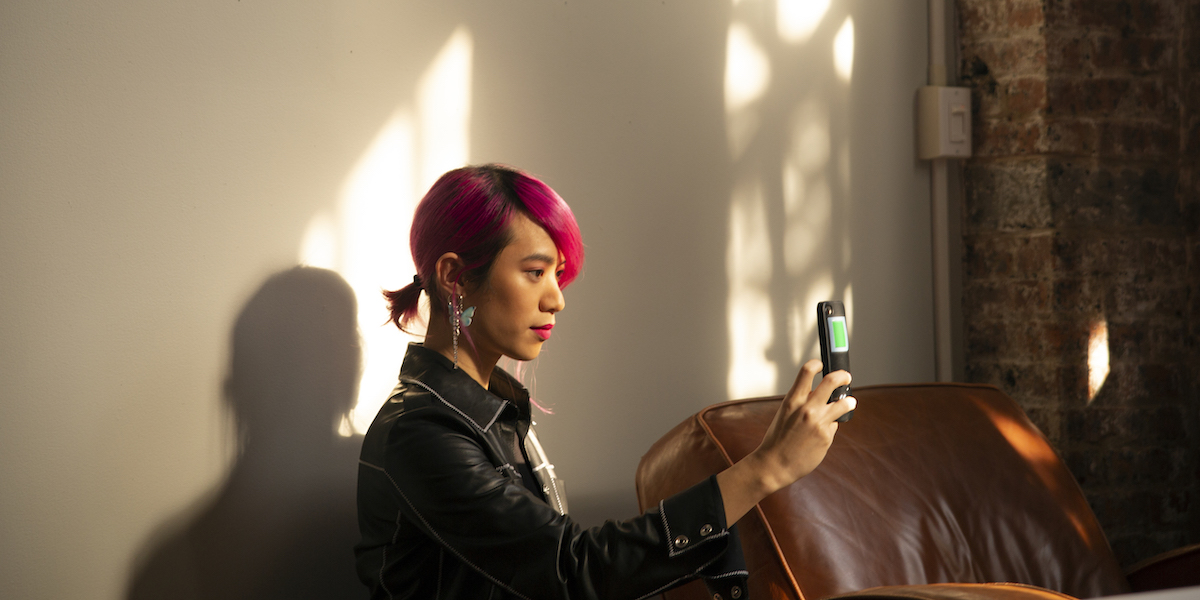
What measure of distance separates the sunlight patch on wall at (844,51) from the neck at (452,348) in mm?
1275

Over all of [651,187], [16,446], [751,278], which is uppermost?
[651,187]

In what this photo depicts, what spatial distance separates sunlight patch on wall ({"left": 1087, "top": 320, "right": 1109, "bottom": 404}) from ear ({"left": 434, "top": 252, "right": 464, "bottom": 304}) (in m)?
1.63

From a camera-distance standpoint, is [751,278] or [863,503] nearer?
[863,503]

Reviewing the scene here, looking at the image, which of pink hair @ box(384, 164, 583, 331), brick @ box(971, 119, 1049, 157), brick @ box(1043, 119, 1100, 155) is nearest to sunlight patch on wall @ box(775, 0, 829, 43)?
brick @ box(971, 119, 1049, 157)

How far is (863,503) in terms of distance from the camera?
4.80 ft

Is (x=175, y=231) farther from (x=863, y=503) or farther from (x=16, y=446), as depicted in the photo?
(x=863, y=503)

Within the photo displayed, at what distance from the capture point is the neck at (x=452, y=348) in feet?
4.36

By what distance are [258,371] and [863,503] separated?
1124 millimetres

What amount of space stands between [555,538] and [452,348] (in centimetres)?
40

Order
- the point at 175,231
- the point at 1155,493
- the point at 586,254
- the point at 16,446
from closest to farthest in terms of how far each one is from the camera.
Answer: the point at 16,446 < the point at 175,231 < the point at 586,254 < the point at 1155,493

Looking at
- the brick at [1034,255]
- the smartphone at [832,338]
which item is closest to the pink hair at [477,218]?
the smartphone at [832,338]

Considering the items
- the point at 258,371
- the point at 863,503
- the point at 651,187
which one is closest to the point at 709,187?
the point at 651,187

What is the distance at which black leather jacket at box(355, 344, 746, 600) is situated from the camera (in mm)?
1078

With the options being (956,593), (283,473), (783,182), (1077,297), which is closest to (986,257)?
(1077,297)
